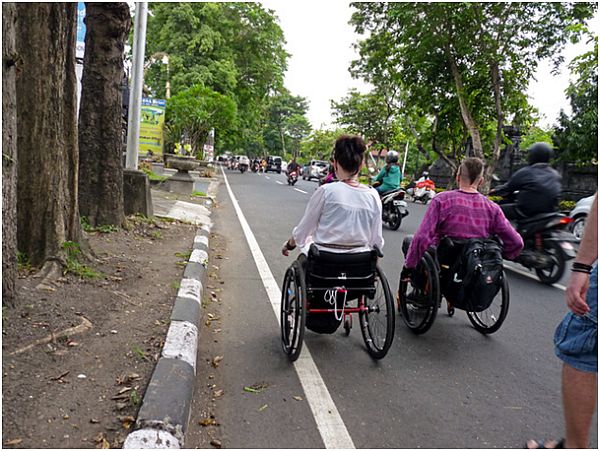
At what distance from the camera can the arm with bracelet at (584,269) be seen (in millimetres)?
2176

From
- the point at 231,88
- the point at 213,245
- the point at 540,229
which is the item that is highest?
the point at 231,88

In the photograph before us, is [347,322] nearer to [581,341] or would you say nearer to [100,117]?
[581,341]

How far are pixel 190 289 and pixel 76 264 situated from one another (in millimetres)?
1062

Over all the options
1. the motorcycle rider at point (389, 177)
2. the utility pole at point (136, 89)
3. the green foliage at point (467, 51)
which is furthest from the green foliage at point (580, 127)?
the utility pole at point (136, 89)

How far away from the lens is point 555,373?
3891 mm

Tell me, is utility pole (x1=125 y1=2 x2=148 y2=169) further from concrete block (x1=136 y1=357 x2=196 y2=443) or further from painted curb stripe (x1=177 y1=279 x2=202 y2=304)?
concrete block (x1=136 y1=357 x2=196 y2=443)

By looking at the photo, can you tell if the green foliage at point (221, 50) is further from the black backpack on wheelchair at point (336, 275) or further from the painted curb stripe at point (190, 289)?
the black backpack on wheelchair at point (336, 275)

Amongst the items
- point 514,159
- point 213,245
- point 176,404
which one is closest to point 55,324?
point 176,404

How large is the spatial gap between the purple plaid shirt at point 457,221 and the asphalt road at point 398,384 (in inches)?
33.9

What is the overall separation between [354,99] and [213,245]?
3077cm

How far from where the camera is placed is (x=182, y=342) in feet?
12.1

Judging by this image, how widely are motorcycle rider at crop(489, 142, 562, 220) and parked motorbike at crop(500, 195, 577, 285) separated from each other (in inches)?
5.0

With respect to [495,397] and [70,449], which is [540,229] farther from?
[70,449]

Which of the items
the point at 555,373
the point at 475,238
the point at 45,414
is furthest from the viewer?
the point at 475,238
